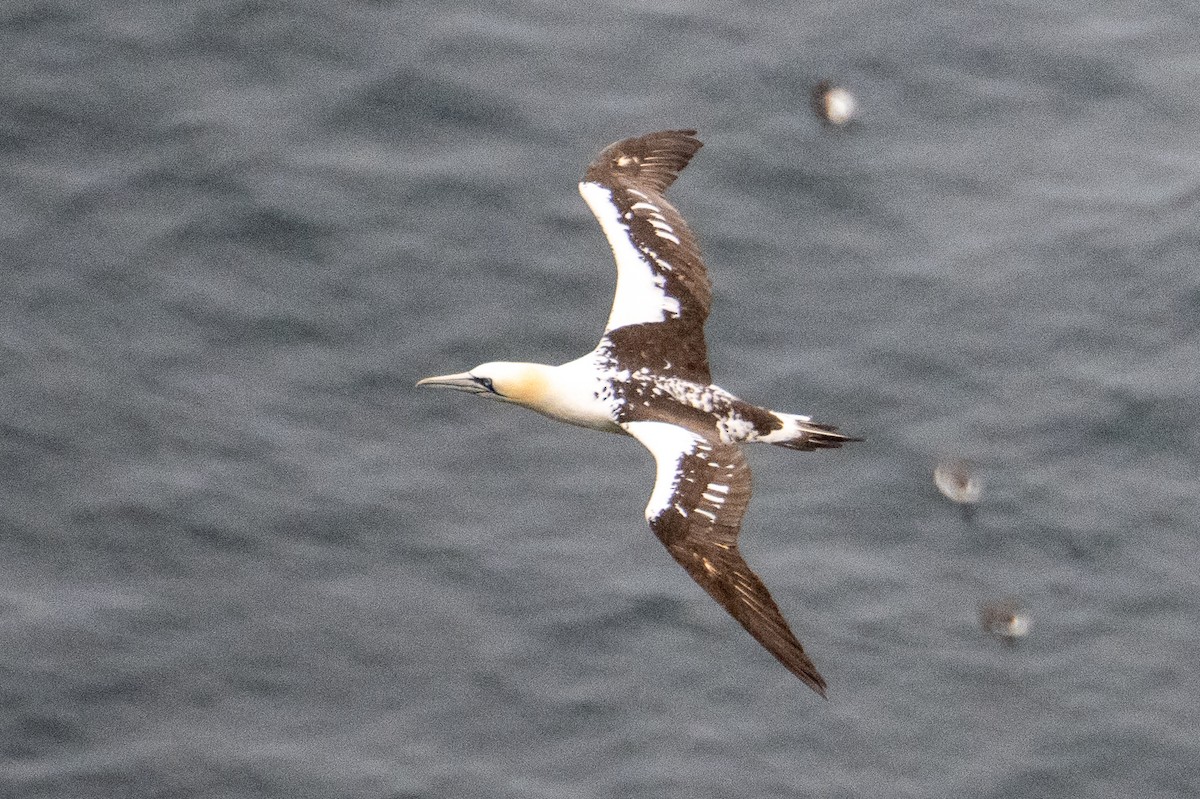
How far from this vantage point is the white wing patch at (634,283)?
17.6 metres

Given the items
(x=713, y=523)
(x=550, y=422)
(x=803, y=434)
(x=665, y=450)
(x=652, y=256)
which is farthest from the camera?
(x=550, y=422)

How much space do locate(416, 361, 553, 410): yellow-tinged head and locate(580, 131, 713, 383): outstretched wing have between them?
0.68m

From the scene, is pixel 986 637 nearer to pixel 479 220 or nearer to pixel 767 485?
pixel 767 485

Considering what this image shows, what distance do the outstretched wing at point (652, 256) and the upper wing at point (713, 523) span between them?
1124 millimetres

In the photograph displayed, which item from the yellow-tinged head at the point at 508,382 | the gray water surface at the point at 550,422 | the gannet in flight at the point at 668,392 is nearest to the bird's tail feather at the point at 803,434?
the gannet in flight at the point at 668,392

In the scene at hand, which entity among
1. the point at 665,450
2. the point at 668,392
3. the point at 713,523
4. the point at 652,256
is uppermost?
the point at 652,256

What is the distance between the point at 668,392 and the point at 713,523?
1.92m

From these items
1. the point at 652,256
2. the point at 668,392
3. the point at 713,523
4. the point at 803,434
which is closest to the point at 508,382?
the point at 668,392

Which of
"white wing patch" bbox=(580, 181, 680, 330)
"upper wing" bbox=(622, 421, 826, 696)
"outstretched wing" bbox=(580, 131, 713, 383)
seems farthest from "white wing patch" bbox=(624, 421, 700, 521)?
"white wing patch" bbox=(580, 181, 680, 330)

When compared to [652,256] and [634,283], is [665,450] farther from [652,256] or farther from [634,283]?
[652,256]

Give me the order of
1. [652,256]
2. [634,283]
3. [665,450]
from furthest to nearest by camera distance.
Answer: [652,256]
[634,283]
[665,450]

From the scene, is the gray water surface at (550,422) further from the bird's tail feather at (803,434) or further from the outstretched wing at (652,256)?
the bird's tail feather at (803,434)

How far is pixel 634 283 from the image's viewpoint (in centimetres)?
1773

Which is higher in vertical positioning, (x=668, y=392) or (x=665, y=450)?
(x=668, y=392)
